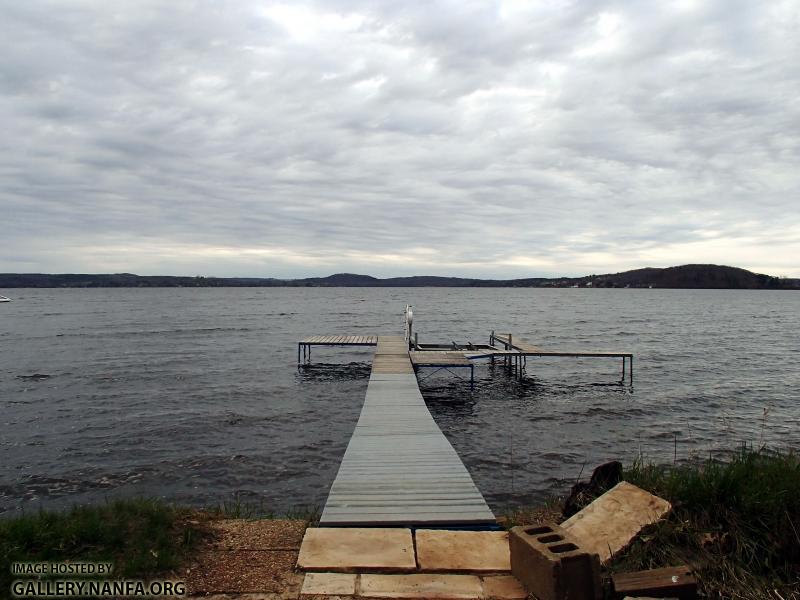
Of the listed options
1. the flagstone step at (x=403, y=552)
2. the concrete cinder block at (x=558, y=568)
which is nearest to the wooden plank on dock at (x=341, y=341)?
the flagstone step at (x=403, y=552)

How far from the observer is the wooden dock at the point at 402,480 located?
574cm

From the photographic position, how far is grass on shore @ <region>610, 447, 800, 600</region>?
410 centimetres

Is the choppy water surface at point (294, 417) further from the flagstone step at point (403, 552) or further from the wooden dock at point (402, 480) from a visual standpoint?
the flagstone step at point (403, 552)

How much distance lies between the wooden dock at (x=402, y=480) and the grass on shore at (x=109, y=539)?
1.57 metres

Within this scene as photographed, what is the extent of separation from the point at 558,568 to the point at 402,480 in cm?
362

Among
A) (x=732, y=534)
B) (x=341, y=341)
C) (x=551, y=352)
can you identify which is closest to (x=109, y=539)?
(x=732, y=534)

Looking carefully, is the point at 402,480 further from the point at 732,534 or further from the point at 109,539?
the point at 732,534

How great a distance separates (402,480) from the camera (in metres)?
6.94

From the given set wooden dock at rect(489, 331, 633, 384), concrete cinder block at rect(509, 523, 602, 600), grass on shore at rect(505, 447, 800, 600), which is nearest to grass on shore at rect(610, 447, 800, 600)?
grass on shore at rect(505, 447, 800, 600)

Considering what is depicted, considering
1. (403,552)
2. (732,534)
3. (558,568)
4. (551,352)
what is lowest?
(551,352)

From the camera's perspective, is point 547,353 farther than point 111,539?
Yes

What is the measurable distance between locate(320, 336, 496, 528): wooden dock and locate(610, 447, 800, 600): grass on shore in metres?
1.70

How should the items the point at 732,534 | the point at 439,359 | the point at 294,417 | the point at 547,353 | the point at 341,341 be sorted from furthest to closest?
the point at 341,341 < the point at 547,353 < the point at 439,359 < the point at 294,417 < the point at 732,534

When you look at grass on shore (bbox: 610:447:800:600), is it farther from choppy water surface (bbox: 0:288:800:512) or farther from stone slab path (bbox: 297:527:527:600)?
choppy water surface (bbox: 0:288:800:512)
